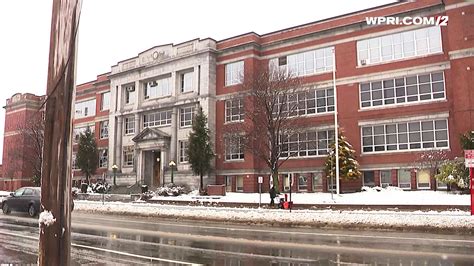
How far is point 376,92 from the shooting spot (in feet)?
120

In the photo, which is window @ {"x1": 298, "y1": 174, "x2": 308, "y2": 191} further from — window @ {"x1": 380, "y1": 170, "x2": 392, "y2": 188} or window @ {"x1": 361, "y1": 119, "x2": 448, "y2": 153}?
window @ {"x1": 380, "y1": 170, "x2": 392, "y2": 188}

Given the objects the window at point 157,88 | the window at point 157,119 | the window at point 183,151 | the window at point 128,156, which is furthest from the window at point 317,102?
the window at point 128,156

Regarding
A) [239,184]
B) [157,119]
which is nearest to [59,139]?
[239,184]

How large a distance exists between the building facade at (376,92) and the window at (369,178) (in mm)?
80

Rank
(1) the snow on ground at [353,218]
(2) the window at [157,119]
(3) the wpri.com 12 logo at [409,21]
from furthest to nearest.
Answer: (2) the window at [157,119], (3) the wpri.com 12 logo at [409,21], (1) the snow on ground at [353,218]

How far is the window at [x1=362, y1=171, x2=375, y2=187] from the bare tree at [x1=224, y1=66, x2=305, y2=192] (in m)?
6.98

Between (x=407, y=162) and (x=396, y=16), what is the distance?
12337 millimetres

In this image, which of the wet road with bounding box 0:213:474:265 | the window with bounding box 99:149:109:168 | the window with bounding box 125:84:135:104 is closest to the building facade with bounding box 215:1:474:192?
the window with bounding box 125:84:135:104

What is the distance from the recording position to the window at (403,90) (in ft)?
111

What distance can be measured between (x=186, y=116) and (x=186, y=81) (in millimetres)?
4105

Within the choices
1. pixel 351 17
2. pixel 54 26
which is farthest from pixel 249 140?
pixel 54 26

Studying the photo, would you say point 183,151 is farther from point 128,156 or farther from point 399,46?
point 399,46

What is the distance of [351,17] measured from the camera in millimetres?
38625

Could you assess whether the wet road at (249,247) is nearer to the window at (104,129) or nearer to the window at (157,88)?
the window at (157,88)
